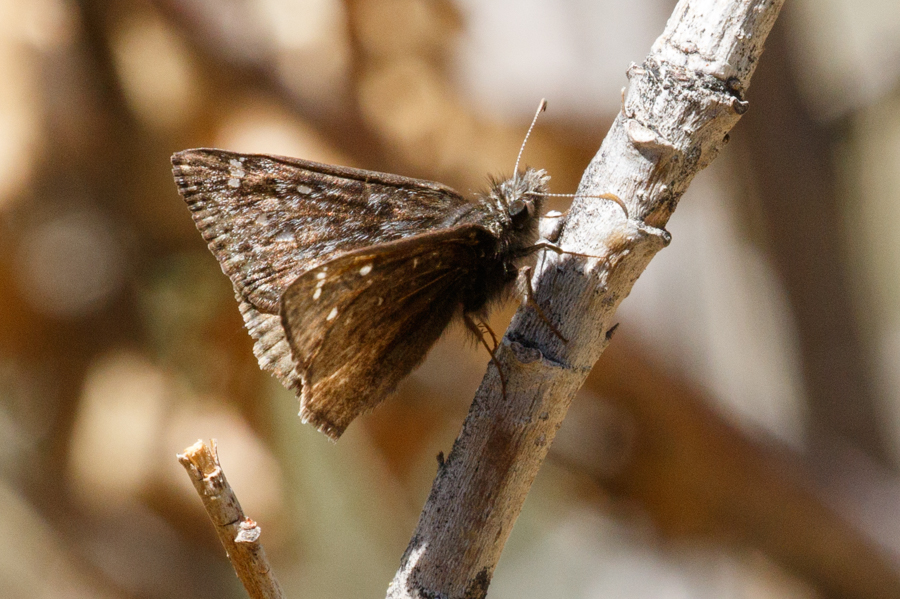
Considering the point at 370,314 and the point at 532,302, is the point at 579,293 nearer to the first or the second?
the point at 532,302

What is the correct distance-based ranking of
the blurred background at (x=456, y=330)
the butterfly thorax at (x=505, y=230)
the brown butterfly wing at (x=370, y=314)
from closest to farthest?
the brown butterfly wing at (x=370, y=314) → the butterfly thorax at (x=505, y=230) → the blurred background at (x=456, y=330)

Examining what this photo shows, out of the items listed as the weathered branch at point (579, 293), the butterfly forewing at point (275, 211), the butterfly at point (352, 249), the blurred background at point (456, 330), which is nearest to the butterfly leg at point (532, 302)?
the weathered branch at point (579, 293)

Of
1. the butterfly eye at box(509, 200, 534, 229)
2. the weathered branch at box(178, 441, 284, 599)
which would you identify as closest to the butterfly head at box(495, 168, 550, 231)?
the butterfly eye at box(509, 200, 534, 229)

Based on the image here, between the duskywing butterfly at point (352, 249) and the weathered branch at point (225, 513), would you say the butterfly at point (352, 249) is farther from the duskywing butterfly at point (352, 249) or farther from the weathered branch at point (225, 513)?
the weathered branch at point (225, 513)

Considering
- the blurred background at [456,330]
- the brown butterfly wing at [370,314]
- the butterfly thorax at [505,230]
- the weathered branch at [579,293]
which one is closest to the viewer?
the weathered branch at [579,293]

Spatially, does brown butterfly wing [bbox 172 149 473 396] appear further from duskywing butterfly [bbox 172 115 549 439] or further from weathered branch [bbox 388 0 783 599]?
weathered branch [bbox 388 0 783 599]

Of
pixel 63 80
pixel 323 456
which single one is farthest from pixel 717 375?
pixel 63 80

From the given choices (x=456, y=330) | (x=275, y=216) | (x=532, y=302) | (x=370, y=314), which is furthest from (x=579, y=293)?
(x=456, y=330)

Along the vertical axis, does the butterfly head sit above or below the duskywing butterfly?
above
